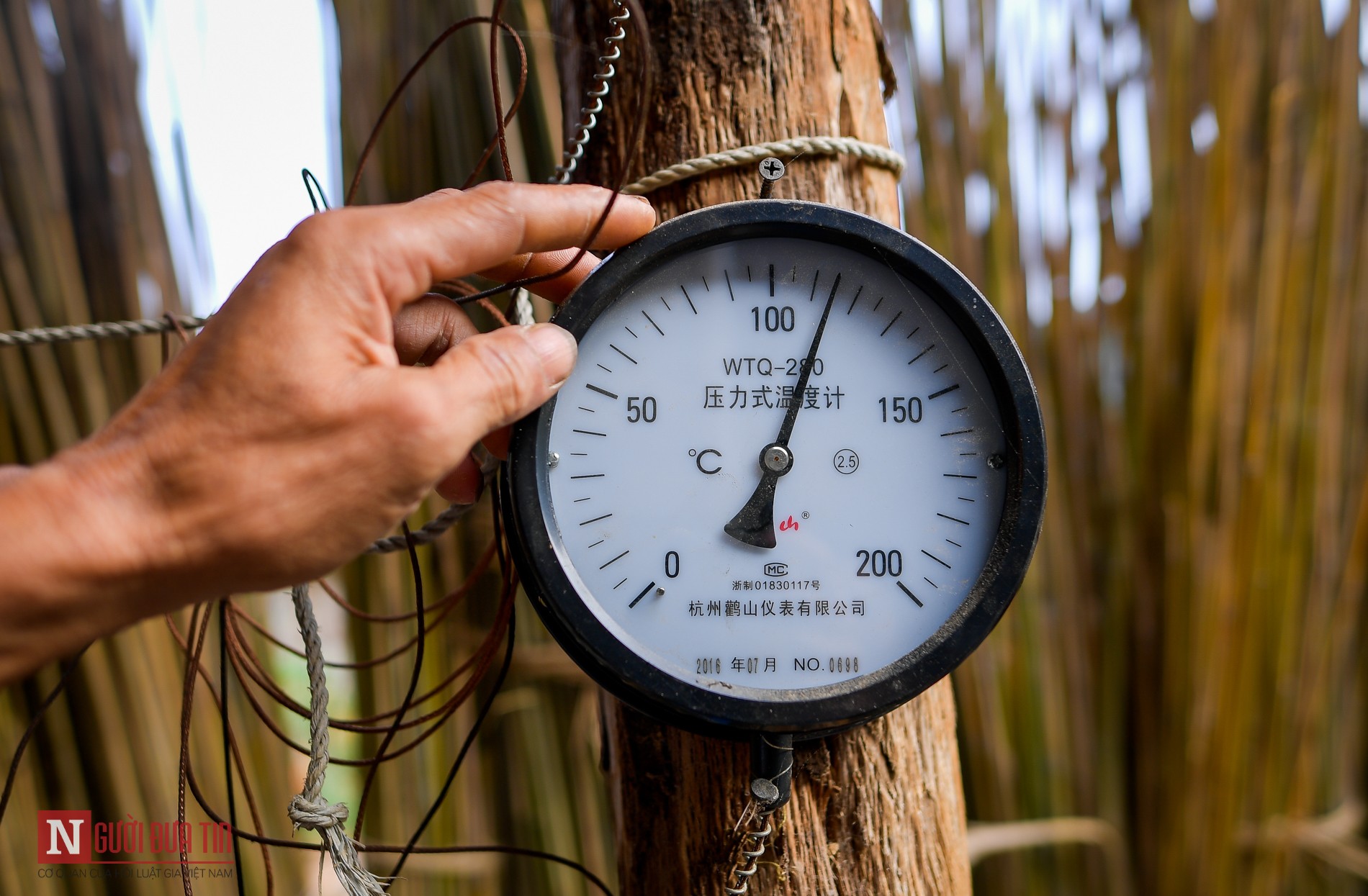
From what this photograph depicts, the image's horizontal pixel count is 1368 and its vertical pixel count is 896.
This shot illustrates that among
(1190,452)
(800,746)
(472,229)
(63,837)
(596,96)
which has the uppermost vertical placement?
(596,96)

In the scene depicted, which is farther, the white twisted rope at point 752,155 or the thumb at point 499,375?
the white twisted rope at point 752,155

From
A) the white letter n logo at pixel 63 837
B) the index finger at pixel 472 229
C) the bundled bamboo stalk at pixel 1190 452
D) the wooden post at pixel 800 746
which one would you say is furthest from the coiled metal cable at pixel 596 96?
the white letter n logo at pixel 63 837

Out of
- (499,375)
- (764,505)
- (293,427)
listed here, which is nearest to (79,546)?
(293,427)

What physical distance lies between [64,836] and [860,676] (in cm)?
120

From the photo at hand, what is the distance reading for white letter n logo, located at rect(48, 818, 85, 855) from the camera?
3.79ft

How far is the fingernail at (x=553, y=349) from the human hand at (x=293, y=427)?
19mm

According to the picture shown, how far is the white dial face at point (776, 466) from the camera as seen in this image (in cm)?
59

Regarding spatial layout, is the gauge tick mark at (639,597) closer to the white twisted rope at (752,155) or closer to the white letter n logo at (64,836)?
the white twisted rope at (752,155)

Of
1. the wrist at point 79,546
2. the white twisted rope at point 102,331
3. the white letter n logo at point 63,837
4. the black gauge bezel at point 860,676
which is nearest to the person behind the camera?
the wrist at point 79,546

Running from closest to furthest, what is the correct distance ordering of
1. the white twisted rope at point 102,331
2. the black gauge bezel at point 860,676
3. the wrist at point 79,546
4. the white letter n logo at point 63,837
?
1. the wrist at point 79,546
2. the black gauge bezel at point 860,676
3. the white twisted rope at point 102,331
4. the white letter n logo at point 63,837

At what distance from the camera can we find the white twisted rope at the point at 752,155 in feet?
2.06

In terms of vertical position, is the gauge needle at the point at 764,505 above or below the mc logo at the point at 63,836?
above

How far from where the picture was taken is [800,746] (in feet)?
2.01

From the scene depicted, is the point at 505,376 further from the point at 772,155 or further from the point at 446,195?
the point at 772,155
